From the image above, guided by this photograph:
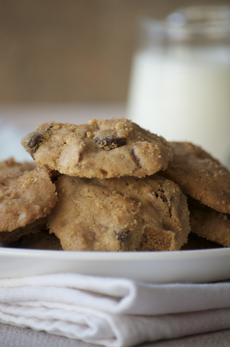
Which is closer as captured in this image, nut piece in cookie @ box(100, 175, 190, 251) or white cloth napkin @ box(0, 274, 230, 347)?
white cloth napkin @ box(0, 274, 230, 347)

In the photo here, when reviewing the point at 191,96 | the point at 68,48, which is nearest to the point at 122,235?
the point at 191,96

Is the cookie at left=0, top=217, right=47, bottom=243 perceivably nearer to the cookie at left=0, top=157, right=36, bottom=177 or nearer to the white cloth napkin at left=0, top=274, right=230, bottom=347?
the white cloth napkin at left=0, top=274, right=230, bottom=347

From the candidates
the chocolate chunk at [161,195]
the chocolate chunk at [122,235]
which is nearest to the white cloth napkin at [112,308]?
the chocolate chunk at [122,235]

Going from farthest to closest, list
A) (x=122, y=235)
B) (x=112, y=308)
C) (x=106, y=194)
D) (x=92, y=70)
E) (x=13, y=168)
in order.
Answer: (x=92, y=70), (x=13, y=168), (x=106, y=194), (x=122, y=235), (x=112, y=308)

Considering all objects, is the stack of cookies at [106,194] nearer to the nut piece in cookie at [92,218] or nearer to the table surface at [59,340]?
the nut piece in cookie at [92,218]

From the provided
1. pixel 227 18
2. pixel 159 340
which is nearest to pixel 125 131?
pixel 159 340

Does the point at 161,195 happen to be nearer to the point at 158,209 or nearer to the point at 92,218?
the point at 158,209

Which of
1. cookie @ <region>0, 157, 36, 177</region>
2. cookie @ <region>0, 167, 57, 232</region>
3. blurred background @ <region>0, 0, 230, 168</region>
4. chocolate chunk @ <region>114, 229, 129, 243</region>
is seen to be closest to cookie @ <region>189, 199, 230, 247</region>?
chocolate chunk @ <region>114, 229, 129, 243</region>
